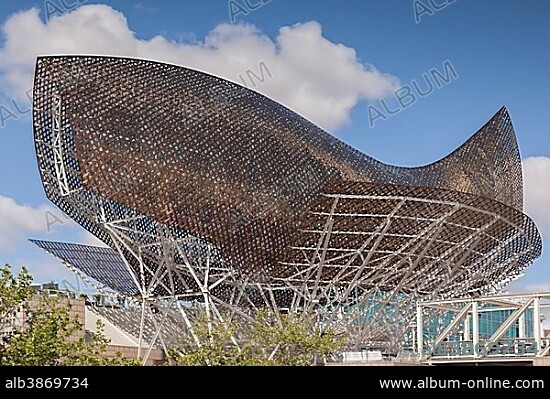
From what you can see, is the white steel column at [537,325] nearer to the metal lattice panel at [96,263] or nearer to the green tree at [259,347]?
the green tree at [259,347]

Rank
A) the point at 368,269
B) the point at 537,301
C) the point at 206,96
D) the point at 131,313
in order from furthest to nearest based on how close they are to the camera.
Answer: the point at 131,313
the point at 368,269
the point at 206,96
the point at 537,301

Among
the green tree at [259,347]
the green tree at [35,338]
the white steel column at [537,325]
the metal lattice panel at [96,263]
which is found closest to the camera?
the green tree at [35,338]

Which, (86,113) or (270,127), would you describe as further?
(270,127)

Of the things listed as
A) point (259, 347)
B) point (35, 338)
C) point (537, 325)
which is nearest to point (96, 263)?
point (259, 347)

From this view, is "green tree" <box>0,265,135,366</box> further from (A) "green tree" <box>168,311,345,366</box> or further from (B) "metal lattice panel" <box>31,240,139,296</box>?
(B) "metal lattice panel" <box>31,240,139,296</box>

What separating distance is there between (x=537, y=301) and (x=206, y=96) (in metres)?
22.4

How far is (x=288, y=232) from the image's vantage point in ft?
173

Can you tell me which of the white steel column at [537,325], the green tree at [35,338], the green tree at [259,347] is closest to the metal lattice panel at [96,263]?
the green tree at [259,347]

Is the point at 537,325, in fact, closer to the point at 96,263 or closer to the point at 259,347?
the point at 259,347

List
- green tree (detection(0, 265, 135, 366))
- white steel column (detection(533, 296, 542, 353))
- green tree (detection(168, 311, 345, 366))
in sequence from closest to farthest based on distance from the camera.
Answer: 1. green tree (detection(0, 265, 135, 366))
2. white steel column (detection(533, 296, 542, 353))
3. green tree (detection(168, 311, 345, 366))

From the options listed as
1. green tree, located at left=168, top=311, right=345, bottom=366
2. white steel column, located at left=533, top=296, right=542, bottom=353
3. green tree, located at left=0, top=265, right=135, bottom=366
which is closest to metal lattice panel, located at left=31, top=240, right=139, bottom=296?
green tree, located at left=168, top=311, right=345, bottom=366
